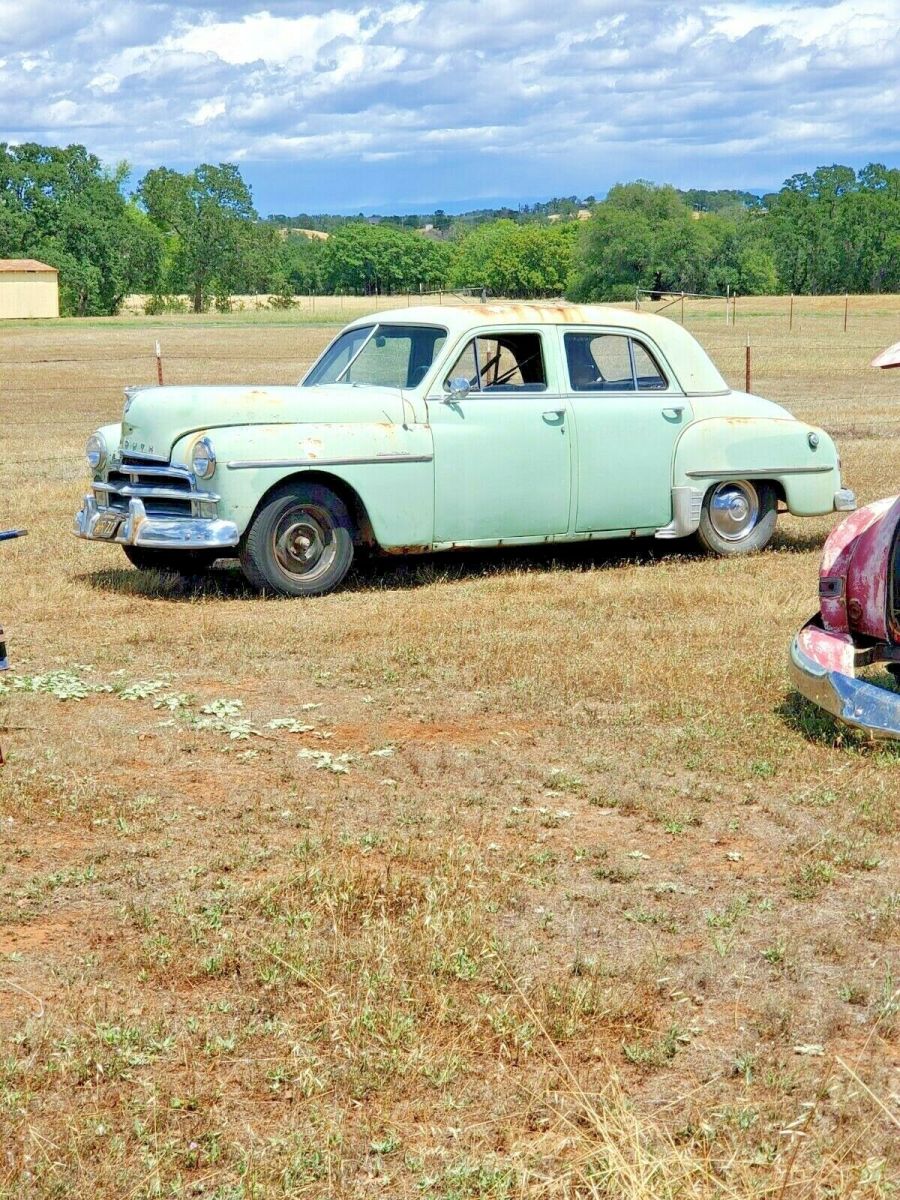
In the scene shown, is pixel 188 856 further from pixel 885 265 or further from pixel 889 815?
pixel 885 265

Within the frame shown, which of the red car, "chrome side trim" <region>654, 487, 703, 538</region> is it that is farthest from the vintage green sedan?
the red car

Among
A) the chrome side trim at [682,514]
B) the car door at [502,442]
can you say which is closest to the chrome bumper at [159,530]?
the car door at [502,442]

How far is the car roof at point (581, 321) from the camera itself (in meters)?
9.82

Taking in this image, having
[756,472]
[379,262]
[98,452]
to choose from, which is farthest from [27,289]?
[756,472]

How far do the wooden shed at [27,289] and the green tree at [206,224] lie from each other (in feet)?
66.2

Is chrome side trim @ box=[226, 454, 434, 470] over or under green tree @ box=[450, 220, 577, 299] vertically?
under

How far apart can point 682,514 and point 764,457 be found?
76 cm

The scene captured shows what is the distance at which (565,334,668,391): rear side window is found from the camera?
10.1 meters

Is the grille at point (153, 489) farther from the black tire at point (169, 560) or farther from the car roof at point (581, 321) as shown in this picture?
the car roof at point (581, 321)

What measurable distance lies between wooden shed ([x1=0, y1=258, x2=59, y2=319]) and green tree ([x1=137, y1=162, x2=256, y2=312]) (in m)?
20.2

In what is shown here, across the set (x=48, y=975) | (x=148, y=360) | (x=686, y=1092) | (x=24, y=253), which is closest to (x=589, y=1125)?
(x=686, y=1092)

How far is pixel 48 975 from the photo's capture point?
4.14 m

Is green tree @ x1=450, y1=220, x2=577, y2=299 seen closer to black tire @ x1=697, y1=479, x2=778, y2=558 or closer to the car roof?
black tire @ x1=697, y1=479, x2=778, y2=558

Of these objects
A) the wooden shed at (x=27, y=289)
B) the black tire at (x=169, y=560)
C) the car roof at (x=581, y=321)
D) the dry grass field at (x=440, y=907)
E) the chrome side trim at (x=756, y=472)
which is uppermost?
the wooden shed at (x=27, y=289)
